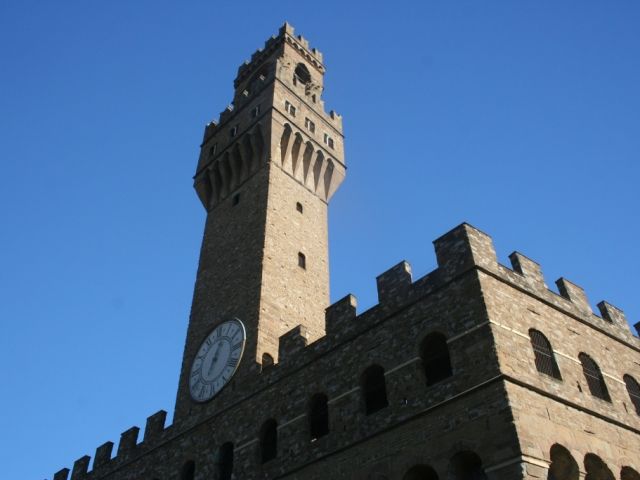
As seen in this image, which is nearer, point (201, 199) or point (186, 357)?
point (186, 357)

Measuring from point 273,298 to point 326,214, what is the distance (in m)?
6.61

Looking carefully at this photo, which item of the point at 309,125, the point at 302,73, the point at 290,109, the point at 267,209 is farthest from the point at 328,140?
the point at 267,209

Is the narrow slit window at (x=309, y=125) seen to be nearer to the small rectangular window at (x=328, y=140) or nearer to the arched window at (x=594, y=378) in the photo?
the small rectangular window at (x=328, y=140)

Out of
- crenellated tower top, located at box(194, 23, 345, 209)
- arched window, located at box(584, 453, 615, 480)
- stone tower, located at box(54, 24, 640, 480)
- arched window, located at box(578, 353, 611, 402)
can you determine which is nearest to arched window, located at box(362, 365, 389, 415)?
stone tower, located at box(54, 24, 640, 480)

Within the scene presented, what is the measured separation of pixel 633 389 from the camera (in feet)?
51.8

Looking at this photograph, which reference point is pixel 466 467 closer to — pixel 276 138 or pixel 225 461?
pixel 225 461

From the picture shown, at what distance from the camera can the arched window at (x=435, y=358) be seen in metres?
13.1

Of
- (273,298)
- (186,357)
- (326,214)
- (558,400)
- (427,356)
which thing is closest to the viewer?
(558,400)

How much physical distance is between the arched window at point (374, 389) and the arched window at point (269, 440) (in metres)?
3.05

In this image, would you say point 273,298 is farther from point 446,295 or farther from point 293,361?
point 446,295

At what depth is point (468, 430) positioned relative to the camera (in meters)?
11.6

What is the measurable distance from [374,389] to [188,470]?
704 cm

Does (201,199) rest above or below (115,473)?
above

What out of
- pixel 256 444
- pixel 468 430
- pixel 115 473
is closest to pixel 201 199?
pixel 115 473
